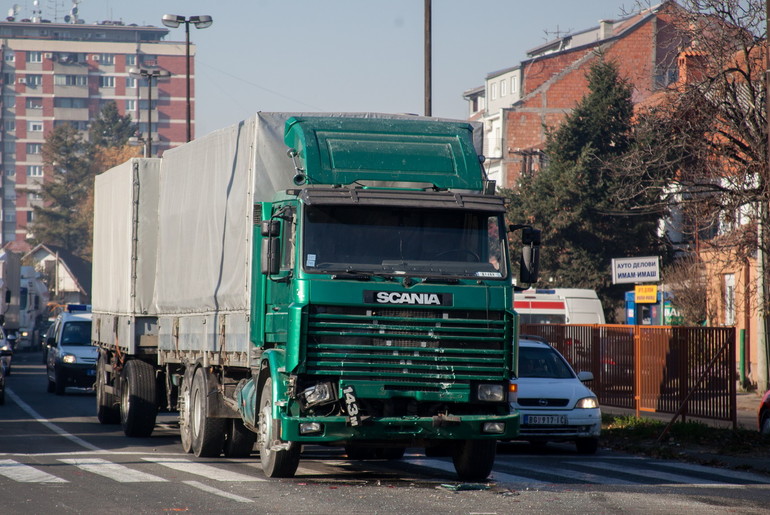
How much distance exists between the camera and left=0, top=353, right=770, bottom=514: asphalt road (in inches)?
418

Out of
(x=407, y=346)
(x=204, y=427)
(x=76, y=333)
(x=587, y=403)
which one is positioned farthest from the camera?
(x=76, y=333)

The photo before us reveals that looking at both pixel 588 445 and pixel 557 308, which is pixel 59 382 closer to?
pixel 557 308

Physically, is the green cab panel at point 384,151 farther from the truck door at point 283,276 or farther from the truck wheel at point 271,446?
the truck wheel at point 271,446

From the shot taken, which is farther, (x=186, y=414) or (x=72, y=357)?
(x=72, y=357)

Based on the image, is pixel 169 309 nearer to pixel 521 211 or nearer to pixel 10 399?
pixel 10 399

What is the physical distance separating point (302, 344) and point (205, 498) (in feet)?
5.38

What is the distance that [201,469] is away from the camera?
532 inches

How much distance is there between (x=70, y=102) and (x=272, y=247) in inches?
6384

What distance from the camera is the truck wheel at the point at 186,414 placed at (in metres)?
15.5

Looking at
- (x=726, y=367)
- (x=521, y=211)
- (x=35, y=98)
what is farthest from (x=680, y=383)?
(x=35, y=98)

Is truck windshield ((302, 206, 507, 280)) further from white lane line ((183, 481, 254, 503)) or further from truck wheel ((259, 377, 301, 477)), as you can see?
white lane line ((183, 481, 254, 503))

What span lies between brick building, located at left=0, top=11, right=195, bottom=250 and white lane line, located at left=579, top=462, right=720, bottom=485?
15326 centimetres

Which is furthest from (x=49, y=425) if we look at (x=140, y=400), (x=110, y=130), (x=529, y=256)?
(x=110, y=130)

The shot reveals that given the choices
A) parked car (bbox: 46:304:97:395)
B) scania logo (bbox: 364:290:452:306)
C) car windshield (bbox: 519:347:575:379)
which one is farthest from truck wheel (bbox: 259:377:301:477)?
parked car (bbox: 46:304:97:395)
